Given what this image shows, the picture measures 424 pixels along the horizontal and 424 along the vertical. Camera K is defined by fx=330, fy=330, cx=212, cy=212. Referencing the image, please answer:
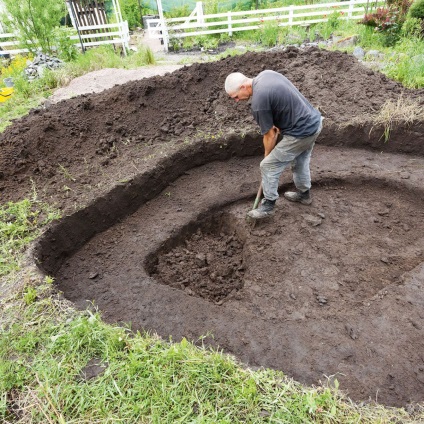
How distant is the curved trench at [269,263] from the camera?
277 cm

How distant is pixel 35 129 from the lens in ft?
15.7

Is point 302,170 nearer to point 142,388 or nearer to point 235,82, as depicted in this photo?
point 235,82

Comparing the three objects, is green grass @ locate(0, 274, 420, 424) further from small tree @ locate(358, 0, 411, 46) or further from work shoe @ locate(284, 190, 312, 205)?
small tree @ locate(358, 0, 411, 46)

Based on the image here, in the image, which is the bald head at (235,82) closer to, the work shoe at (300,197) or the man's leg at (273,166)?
the man's leg at (273,166)

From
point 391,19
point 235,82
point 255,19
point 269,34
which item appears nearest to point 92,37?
point 255,19

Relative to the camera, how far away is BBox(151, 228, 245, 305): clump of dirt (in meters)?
3.69

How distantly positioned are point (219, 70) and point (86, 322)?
5.25m

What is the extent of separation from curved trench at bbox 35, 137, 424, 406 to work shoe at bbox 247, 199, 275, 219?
0.16 meters

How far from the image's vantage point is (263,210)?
424 centimetres

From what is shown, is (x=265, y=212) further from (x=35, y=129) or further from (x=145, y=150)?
(x=35, y=129)

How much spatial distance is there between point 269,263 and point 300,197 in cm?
119

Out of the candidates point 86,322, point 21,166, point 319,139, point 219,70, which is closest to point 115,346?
point 86,322

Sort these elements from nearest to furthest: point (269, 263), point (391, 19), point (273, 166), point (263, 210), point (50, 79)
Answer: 1. point (269, 263)
2. point (273, 166)
3. point (263, 210)
4. point (50, 79)
5. point (391, 19)

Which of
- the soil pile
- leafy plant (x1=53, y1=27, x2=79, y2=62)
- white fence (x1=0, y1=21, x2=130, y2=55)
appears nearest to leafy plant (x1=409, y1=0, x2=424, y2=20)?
the soil pile
